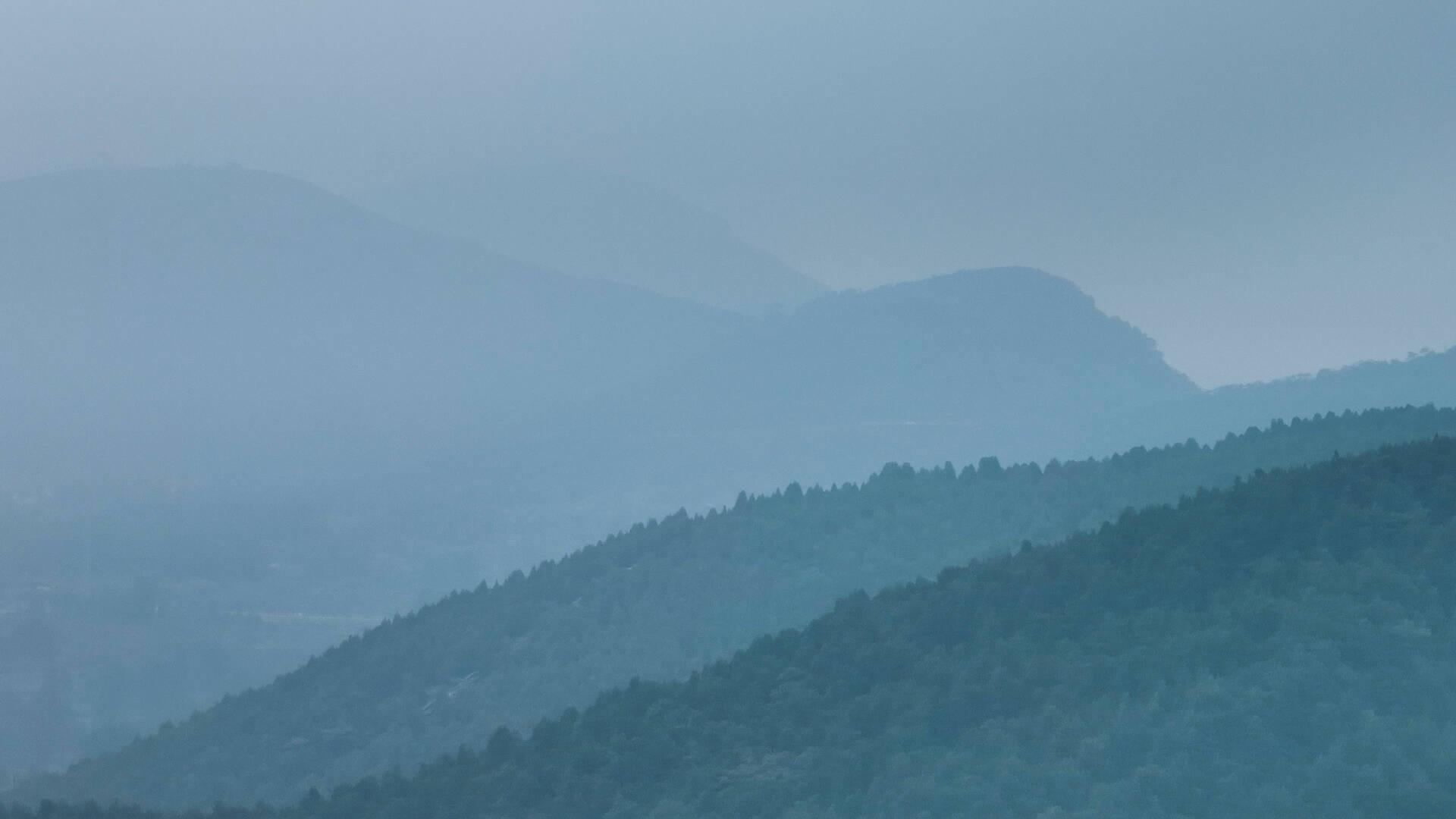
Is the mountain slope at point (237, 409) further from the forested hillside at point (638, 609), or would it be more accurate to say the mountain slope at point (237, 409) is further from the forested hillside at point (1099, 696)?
the forested hillside at point (1099, 696)

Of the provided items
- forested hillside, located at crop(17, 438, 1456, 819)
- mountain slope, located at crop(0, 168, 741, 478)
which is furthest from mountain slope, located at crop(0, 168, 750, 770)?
forested hillside, located at crop(17, 438, 1456, 819)

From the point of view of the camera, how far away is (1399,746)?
13.9 meters

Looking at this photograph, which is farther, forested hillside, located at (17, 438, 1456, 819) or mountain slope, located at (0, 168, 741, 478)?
mountain slope, located at (0, 168, 741, 478)

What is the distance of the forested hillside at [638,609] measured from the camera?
25375 millimetres

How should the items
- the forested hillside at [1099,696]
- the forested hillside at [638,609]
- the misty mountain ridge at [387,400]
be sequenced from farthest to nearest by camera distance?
the misty mountain ridge at [387,400]
the forested hillside at [638,609]
the forested hillside at [1099,696]

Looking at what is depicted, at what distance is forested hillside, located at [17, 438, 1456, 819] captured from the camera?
14359 mm

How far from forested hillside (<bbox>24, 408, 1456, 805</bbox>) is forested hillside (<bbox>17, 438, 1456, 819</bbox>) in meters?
4.27

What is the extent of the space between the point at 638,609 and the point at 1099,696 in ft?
41.2

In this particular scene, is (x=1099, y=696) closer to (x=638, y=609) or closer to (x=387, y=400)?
(x=638, y=609)

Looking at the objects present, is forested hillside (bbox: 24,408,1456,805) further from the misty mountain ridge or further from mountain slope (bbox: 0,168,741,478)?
mountain slope (bbox: 0,168,741,478)

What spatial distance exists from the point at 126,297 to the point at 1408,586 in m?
64.6

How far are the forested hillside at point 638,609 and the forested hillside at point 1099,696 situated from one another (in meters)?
4.27

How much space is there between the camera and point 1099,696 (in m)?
16.3

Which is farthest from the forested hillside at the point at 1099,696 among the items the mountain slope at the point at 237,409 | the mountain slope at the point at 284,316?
the mountain slope at the point at 284,316
